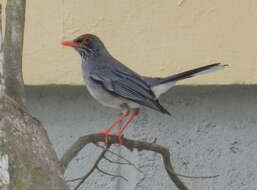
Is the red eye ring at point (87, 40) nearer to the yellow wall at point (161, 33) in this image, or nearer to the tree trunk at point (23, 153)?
the yellow wall at point (161, 33)

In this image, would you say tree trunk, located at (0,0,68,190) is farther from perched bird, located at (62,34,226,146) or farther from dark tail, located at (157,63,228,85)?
dark tail, located at (157,63,228,85)

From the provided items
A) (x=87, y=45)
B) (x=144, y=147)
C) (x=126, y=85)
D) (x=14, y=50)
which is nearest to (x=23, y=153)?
(x=14, y=50)

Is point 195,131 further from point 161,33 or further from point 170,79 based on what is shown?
point 161,33

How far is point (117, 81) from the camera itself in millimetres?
4500

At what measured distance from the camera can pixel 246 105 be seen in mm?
4379

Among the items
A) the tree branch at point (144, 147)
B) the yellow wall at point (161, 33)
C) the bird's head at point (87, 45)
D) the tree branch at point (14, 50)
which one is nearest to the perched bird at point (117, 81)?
the bird's head at point (87, 45)

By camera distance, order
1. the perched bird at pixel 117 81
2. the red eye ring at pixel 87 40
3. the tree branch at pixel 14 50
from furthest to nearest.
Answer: the red eye ring at pixel 87 40 → the perched bird at pixel 117 81 → the tree branch at pixel 14 50

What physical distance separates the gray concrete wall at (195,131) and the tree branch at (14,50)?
52.6 inches

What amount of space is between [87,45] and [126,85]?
15.6 inches

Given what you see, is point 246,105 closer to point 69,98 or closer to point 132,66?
point 132,66

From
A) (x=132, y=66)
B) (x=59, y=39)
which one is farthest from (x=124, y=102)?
(x=59, y=39)

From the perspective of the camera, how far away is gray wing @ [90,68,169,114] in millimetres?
4191

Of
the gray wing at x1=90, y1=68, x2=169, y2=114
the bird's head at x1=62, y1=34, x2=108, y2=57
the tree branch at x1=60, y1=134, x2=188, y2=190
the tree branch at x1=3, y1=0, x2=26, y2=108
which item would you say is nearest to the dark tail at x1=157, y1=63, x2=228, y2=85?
the gray wing at x1=90, y1=68, x2=169, y2=114

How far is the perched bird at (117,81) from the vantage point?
4078 millimetres
